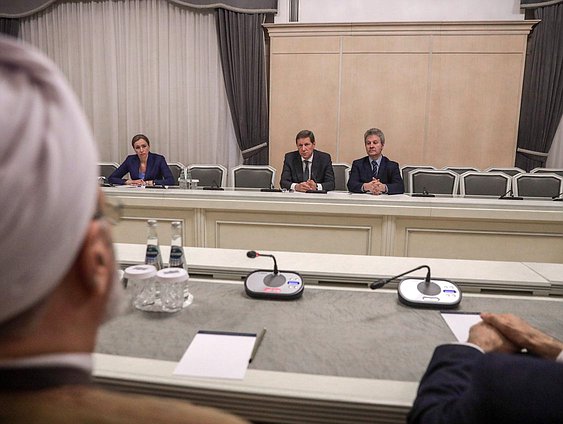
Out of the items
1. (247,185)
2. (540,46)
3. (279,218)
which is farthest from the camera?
(540,46)

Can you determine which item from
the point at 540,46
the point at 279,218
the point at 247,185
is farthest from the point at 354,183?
the point at 540,46

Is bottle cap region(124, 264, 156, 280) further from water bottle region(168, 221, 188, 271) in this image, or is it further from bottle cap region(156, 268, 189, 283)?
water bottle region(168, 221, 188, 271)

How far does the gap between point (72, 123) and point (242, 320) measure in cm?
89

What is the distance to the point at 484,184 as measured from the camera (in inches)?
151

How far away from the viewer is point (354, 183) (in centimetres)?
412

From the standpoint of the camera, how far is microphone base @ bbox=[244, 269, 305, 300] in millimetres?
1360

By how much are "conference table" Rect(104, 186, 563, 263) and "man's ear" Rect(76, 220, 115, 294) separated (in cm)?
248

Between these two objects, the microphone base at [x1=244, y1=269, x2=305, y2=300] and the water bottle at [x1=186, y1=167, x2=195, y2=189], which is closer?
the microphone base at [x1=244, y1=269, x2=305, y2=300]

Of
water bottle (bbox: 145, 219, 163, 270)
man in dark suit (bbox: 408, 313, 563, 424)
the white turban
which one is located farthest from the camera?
water bottle (bbox: 145, 219, 163, 270)

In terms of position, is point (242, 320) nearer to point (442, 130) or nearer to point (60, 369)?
point (60, 369)

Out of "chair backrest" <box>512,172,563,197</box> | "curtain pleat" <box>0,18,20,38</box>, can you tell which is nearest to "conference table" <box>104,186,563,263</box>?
"chair backrest" <box>512,172,563,197</box>

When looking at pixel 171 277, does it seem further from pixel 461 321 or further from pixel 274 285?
pixel 461 321

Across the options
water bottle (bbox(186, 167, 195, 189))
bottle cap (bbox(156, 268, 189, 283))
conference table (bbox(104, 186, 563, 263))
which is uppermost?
water bottle (bbox(186, 167, 195, 189))

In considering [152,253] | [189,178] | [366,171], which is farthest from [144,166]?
[152,253]
